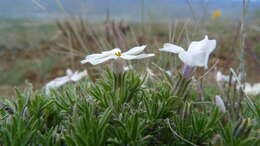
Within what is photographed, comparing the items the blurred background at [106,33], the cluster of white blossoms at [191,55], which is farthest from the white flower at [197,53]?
the blurred background at [106,33]

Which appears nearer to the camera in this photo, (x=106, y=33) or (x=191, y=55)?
(x=191, y=55)

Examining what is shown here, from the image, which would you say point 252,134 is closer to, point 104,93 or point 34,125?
point 104,93

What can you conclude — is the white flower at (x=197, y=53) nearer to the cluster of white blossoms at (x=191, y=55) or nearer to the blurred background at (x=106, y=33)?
the cluster of white blossoms at (x=191, y=55)

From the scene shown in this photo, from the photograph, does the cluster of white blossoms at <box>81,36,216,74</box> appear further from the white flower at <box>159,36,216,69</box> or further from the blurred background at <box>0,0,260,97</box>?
the blurred background at <box>0,0,260,97</box>

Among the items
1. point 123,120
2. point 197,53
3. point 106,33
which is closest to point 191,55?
point 197,53

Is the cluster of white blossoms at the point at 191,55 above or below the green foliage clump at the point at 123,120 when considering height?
above

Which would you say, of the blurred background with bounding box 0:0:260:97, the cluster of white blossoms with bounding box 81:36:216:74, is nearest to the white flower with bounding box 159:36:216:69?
the cluster of white blossoms with bounding box 81:36:216:74

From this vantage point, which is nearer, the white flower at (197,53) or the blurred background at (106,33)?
the white flower at (197,53)

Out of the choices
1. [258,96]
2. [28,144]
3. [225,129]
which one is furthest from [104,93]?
[258,96]

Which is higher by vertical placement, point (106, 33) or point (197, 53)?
point (106, 33)

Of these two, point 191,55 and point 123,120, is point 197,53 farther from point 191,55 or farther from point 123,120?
point 123,120
